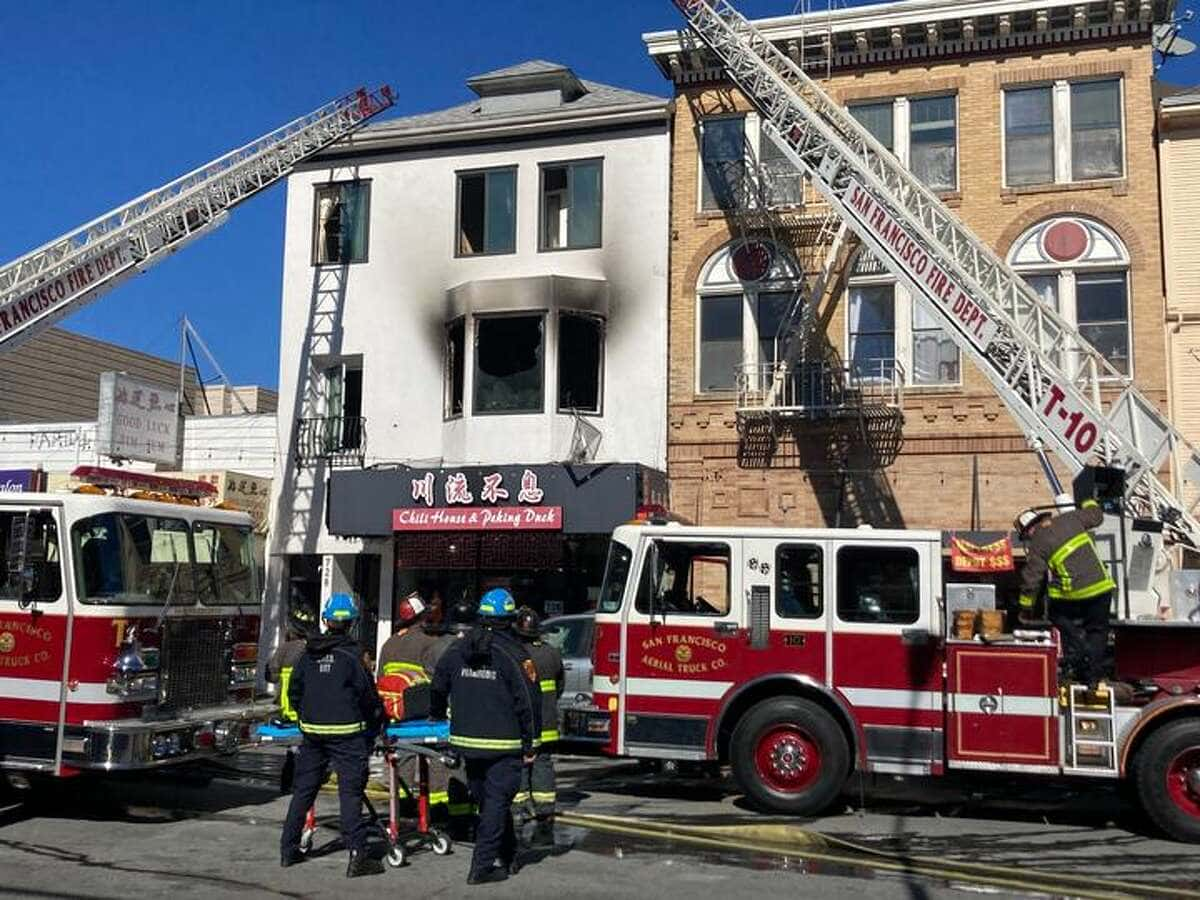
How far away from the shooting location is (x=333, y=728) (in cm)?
730

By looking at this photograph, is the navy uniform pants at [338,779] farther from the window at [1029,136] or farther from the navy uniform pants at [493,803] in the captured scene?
the window at [1029,136]

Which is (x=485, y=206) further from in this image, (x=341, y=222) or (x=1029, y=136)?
(x=1029, y=136)

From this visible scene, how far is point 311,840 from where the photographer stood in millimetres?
7977

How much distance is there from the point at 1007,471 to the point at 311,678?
12.1 meters

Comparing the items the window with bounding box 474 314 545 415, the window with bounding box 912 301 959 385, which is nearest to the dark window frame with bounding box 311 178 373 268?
the window with bounding box 474 314 545 415

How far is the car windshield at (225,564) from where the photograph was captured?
9.84 metres

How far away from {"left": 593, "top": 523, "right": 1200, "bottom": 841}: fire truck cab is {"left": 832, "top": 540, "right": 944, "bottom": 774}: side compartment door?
11 millimetres

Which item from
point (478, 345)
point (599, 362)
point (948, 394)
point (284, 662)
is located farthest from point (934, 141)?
point (284, 662)

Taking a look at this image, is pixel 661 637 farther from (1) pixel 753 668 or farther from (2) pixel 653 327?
(2) pixel 653 327

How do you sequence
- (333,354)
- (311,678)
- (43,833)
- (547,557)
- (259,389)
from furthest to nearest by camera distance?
(259,389) → (333,354) → (547,557) → (43,833) → (311,678)

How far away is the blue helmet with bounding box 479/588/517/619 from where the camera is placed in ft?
24.2

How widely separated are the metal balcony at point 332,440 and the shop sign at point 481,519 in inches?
94.0

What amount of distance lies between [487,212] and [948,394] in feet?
26.3

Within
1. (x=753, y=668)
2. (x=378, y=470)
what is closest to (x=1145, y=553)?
(x=753, y=668)
